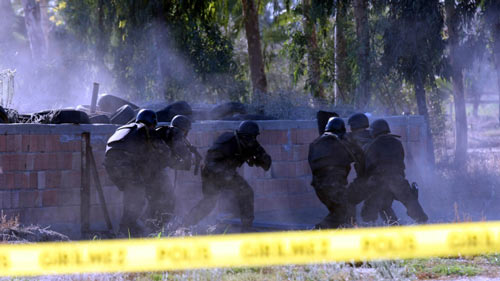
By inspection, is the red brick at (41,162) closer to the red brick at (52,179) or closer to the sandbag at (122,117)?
the red brick at (52,179)

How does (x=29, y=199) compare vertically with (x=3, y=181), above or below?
below

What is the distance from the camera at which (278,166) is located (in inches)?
432

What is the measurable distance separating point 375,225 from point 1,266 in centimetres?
444


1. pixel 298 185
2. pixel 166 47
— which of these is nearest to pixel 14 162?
pixel 298 185

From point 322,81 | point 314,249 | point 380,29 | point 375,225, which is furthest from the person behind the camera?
point 322,81

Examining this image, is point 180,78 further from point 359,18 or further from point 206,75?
point 359,18

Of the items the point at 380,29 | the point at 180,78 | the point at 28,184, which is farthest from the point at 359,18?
the point at 28,184

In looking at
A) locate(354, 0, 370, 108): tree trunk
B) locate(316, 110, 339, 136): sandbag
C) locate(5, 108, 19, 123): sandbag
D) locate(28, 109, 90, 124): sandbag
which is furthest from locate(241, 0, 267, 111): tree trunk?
locate(28, 109, 90, 124): sandbag

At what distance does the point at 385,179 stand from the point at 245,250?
8.75 feet

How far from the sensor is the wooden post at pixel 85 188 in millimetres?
9188

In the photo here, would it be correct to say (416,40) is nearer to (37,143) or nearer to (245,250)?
(37,143)

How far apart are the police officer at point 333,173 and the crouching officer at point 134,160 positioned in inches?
74.0

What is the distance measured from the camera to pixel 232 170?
9.12 meters

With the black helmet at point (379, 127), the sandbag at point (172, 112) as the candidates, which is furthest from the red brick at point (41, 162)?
the black helmet at point (379, 127)
